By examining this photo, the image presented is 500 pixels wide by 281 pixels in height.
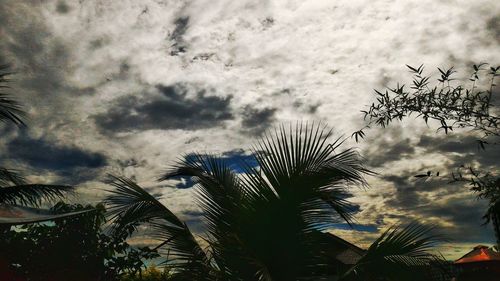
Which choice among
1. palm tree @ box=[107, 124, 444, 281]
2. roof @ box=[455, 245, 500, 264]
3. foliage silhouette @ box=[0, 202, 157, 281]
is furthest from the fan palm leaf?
roof @ box=[455, 245, 500, 264]

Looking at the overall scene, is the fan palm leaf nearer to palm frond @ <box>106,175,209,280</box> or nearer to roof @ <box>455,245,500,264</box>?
palm frond @ <box>106,175,209,280</box>

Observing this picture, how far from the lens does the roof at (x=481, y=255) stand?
682 inches

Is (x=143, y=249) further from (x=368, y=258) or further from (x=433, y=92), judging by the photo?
(x=433, y=92)

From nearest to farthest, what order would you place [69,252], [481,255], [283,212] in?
[283,212] → [69,252] → [481,255]

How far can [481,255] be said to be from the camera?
18.0m

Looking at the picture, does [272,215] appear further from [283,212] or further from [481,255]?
[481,255]

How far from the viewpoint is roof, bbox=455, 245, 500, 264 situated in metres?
17.3

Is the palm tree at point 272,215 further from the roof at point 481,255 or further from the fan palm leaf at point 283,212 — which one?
the roof at point 481,255

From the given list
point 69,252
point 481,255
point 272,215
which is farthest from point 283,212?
point 481,255

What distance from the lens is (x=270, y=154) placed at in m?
4.26

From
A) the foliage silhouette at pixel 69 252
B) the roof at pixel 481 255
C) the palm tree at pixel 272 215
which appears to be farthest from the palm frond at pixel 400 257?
the roof at pixel 481 255

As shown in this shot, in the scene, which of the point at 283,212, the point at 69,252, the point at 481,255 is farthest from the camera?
the point at 481,255

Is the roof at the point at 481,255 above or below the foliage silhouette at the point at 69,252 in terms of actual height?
below

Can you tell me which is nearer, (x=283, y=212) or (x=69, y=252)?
(x=283, y=212)
